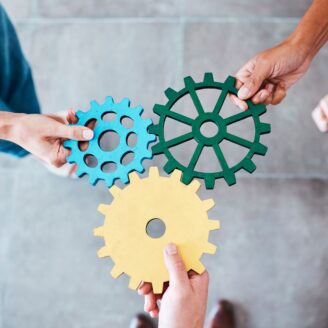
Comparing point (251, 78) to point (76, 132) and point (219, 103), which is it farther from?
point (76, 132)

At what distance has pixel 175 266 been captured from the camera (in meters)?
0.76

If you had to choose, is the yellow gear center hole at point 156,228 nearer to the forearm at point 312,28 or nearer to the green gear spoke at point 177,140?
the green gear spoke at point 177,140

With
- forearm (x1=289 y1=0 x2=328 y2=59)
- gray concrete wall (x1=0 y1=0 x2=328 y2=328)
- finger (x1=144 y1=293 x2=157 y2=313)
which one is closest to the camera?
finger (x1=144 y1=293 x2=157 y2=313)

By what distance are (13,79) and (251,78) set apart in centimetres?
68

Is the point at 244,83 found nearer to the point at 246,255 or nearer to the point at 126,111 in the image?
the point at 126,111

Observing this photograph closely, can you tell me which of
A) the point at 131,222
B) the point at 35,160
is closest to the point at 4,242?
the point at 35,160

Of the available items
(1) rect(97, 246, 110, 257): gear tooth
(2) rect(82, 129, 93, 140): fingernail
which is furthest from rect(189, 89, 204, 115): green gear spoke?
(1) rect(97, 246, 110, 257): gear tooth

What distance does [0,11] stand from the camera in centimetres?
103

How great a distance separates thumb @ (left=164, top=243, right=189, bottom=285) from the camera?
0.76 metres

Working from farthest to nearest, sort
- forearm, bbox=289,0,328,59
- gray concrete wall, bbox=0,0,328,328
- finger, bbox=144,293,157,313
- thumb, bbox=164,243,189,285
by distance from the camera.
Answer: gray concrete wall, bbox=0,0,328,328
forearm, bbox=289,0,328,59
finger, bbox=144,293,157,313
thumb, bbox=164,243,189,285

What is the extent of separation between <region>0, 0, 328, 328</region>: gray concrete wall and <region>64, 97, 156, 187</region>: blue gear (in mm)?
471

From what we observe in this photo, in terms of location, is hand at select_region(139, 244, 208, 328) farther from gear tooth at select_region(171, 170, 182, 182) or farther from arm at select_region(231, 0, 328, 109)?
arm at select_region(231, 0, 328, 109)

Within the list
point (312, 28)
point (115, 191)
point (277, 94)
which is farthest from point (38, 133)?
point (312, 28)

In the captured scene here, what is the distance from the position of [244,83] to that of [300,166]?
572 mm
